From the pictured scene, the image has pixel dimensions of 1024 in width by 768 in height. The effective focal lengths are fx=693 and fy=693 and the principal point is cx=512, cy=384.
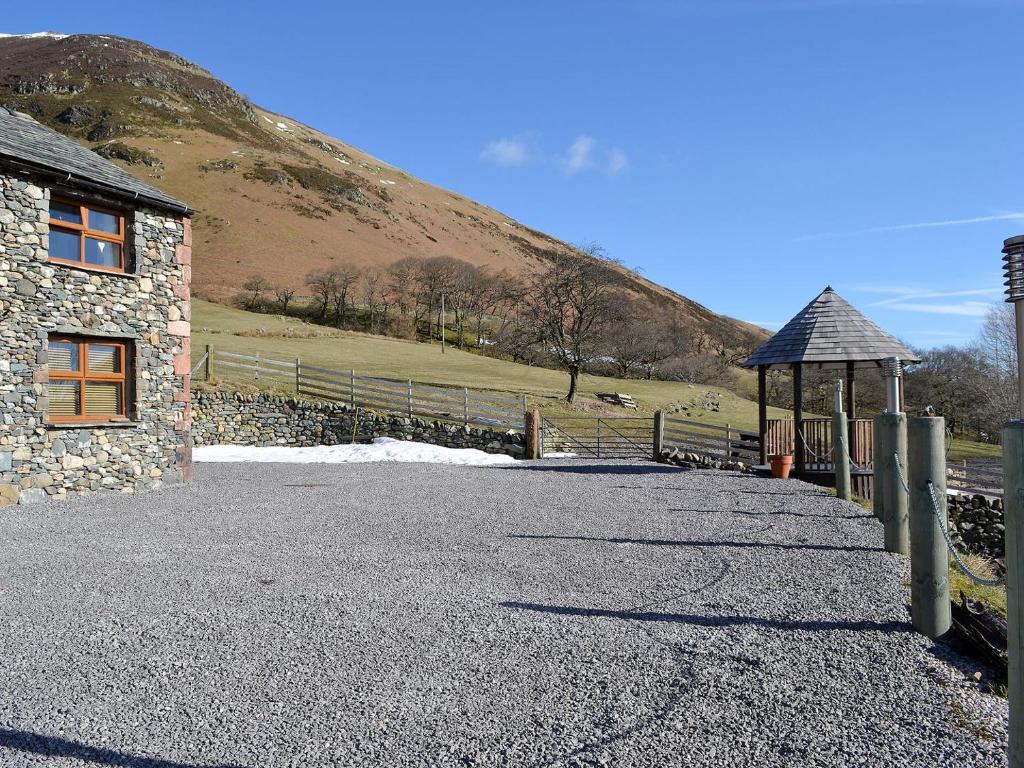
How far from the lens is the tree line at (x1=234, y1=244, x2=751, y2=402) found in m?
33.8

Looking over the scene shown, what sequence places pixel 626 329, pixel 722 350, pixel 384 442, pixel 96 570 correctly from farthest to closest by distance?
pixel 722 350, pixel 626 329, pixel 384 442, pixel 96 570

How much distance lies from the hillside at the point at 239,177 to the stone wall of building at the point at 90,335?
162 feet

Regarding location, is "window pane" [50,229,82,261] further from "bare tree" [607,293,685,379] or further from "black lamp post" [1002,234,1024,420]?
"bare tree" [607,293,685,379]

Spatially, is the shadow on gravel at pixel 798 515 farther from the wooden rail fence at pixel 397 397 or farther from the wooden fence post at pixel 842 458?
the wooden rail fence at pixel 397 397

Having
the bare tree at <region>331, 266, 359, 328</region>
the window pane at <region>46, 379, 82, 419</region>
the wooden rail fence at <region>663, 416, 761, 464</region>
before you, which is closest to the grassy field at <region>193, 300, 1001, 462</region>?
the bare tree at <region>331, 266, 359, 328</region>

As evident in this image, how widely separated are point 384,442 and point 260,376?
842cm

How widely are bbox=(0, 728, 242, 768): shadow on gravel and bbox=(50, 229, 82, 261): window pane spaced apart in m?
10.7

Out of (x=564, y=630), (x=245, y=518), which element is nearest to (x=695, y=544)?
(x=564, y=630)

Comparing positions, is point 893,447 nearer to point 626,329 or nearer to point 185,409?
point 185,409

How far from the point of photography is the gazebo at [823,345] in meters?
15.0

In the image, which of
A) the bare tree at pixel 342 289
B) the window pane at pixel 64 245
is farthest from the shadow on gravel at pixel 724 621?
the bare tree at pixel 342 289

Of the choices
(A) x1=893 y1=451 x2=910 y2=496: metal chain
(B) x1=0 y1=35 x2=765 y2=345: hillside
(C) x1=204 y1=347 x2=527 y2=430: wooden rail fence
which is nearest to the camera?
(A) x1=893 y1=451 x2=910 y2=496: metal chain

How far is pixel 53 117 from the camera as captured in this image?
292 feet

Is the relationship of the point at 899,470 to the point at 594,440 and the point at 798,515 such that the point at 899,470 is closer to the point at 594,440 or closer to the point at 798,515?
the point at 798,515
